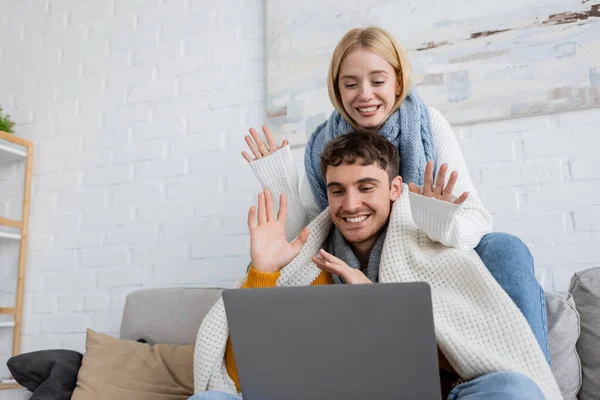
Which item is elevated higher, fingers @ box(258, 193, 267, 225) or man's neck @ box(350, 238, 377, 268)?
fingers @ box(258, 193, 267, 225)

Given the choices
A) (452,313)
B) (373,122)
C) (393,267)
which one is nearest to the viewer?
(452,313)

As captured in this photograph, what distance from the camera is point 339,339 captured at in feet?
3.12

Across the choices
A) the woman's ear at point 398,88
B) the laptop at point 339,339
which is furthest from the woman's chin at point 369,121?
the laptop at point 339,339

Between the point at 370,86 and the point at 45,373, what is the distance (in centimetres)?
118

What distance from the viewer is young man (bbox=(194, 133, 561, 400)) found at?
112cm

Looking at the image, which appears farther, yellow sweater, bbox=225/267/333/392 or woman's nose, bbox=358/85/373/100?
woman's nose, bbox=358/85/373/100

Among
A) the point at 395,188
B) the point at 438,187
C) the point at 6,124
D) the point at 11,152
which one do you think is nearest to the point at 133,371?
the point at 395,188

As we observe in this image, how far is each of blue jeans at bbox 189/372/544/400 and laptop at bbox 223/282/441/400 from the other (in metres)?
0.10

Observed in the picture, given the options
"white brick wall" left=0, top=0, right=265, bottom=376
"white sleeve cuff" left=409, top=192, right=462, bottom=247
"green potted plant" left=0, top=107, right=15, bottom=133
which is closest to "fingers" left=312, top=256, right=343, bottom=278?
"white sleeve cuff" left=409, top=192, right=462, bottom=247

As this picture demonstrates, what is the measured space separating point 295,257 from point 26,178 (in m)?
1.75

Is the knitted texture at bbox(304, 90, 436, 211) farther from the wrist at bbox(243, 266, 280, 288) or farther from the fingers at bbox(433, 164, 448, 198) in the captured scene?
the wrist at bbox(243, 266, 280, 288)

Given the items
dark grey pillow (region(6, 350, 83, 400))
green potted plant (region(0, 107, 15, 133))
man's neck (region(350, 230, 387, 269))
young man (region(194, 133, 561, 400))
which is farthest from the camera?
green potted plant (region(0, 107, 15, 133))

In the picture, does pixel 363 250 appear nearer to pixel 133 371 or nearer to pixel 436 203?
pixel 436 203

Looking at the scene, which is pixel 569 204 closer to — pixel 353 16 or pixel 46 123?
pixel 353 16
